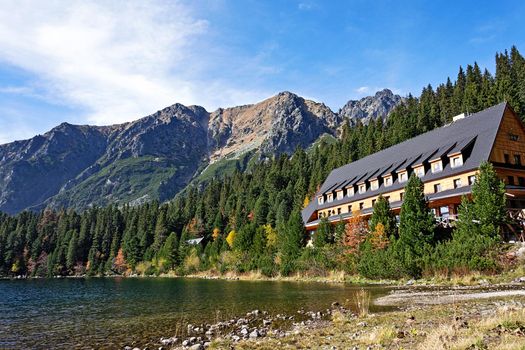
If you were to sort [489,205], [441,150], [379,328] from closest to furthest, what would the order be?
1. [379,328]
2. [489,205]
3. [441,150]

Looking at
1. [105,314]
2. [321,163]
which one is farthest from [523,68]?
[105,314]

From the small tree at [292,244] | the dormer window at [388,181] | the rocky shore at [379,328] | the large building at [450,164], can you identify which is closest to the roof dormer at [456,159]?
the large building at [450,164]

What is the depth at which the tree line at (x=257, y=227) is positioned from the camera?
57.7 m

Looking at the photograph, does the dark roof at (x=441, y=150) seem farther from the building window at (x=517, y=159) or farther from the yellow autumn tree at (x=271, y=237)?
the yellow autumn tree at (x=271, y=237)

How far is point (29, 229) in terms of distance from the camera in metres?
166

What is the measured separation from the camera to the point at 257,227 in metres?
89.4

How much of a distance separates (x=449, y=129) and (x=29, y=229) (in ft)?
555

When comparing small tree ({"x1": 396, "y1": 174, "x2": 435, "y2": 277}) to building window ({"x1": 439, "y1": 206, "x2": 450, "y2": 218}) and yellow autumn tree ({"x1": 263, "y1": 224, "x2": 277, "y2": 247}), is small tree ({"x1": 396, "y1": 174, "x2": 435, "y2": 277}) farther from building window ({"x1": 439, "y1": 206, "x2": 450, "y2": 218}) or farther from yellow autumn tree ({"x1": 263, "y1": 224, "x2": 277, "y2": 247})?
yellow autumn tree ({"x1": 263, "y1": 224, "x2": 277, "y2": 247})

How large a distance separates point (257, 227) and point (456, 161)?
1910 inches

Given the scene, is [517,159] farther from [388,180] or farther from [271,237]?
[271,237]

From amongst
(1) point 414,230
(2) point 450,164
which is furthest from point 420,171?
(1) point 414,230

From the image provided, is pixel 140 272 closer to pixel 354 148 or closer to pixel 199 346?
pixel 354 148

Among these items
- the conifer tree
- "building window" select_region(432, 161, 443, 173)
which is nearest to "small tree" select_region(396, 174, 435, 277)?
"building window" select_region(432, 161, 443, 173)

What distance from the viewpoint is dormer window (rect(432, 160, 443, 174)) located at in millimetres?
53306
